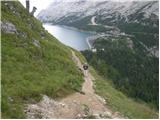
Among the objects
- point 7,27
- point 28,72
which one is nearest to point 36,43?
point 7,27

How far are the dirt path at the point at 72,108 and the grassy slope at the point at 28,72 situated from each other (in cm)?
87

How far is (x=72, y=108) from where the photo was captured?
32.3 m

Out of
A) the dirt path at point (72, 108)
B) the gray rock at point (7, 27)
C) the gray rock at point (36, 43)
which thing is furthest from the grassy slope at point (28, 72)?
the dirt path at point (72, 108)

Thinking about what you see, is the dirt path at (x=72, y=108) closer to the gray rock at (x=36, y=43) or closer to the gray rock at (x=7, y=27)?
the gray rock at (x=36, y=43)

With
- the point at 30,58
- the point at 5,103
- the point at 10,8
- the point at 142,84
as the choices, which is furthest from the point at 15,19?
the point at 142,84

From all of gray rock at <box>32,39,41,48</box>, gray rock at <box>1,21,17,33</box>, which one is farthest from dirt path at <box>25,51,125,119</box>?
gray rock at <box>1,21,17,33</box>

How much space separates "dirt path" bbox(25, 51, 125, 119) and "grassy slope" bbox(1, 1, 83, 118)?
34.4 inches

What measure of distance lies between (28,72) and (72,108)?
6.39 metres

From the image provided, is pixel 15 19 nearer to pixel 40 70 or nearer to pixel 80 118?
pixel 40 70

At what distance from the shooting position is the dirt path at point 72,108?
29266 millimetres

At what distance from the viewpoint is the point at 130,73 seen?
188m

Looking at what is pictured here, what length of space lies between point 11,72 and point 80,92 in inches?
317

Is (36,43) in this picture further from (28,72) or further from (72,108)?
(72,108)

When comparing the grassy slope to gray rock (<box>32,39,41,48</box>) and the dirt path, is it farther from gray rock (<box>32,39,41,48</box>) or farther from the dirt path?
the dirt path
